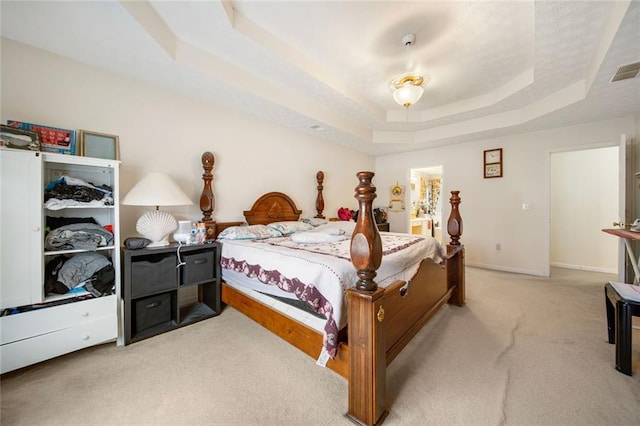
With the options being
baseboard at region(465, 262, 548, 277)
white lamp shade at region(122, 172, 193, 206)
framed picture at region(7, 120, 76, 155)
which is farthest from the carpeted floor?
baseboard at region(465, 262, 548, 277)

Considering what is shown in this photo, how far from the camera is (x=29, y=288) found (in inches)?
61.9

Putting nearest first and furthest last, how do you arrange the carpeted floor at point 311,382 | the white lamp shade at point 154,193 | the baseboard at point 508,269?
1. the carpeted floor at point 311,382
2. the white lamp shade at point 154,193
3. the baseboard at point 508,269

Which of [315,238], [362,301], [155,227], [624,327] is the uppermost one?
[155,227]

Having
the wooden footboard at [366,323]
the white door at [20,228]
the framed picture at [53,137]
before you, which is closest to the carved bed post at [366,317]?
the wooden footboard at [366,323]

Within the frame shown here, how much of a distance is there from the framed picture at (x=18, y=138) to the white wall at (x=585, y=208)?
637 centimetres

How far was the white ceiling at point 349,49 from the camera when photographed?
176cm

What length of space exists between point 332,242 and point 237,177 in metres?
1.64

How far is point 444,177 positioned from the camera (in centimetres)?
482

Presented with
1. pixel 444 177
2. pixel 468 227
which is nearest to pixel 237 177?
pixel 444 177

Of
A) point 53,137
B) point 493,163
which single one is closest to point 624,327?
point 493,163

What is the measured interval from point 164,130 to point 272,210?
1598 millimetres

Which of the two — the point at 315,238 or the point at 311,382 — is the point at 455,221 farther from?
the point at 311,382

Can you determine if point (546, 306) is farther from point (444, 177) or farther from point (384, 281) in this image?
point (444, 177)

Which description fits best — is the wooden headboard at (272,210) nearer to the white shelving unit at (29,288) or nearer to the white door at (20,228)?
the white shelving unit at (29,288)
